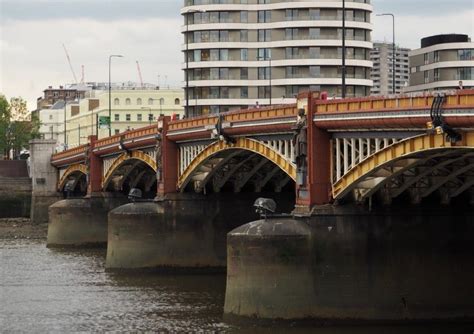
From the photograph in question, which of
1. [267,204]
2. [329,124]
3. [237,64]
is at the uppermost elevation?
[237,64]

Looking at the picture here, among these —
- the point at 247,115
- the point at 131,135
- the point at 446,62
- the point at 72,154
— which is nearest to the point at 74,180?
the point at 72,154

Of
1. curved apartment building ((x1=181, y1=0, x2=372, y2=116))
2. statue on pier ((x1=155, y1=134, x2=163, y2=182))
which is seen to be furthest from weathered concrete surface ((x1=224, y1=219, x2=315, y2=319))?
curved apartment building ((x1=181, y1=0, x2=372, y2=116))

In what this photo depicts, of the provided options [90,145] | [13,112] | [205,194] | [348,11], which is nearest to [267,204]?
[205,194]

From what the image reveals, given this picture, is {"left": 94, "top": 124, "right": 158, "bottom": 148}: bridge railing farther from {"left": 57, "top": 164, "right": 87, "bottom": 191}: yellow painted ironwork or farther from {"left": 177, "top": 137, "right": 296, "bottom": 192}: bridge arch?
{"left": 57, "top": 164, "right": 87, "bottom": 191}: yellow painted ironwork

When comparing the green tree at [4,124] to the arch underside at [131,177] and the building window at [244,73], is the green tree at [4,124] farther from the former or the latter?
the arch underside at [131,177]

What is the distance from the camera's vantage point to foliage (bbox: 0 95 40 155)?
165375mm

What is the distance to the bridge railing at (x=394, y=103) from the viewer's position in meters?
38.5

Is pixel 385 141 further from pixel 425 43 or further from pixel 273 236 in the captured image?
pixel 425 43

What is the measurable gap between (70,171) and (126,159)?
26.9 metres

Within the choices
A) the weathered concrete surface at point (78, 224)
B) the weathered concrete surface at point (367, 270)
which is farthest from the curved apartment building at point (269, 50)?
the weathered concrete surface at point (367, 270)

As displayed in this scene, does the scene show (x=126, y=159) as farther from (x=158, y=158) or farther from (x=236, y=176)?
(x=236, y=176)

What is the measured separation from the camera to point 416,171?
4619cm

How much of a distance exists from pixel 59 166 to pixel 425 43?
34400 mm

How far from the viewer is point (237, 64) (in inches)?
4611
